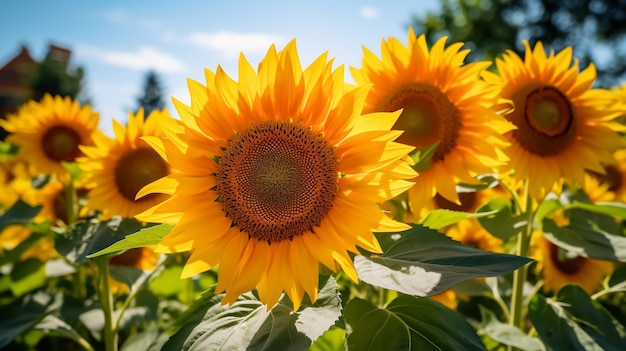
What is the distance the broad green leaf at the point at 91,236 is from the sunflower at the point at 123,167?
338 mm

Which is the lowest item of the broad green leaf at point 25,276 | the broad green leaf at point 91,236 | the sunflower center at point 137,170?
the broad green leaf at point 25,276

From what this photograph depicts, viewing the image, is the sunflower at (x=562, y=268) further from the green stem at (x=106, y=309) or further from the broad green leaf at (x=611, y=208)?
the green stem at (x=106, y=309)

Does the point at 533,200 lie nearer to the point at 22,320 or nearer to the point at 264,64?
the point at 264,64

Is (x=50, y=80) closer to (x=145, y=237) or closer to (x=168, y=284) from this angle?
(x=168, y=284)

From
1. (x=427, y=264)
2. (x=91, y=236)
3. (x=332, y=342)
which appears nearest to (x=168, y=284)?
(x=91, y=236)

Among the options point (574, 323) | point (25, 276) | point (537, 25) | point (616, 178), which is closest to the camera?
point (574, 323)

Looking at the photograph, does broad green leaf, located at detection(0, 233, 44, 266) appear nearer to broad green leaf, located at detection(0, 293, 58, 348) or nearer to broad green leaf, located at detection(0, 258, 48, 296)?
broad green leaf, located at detection(0, 293, 58, 348)

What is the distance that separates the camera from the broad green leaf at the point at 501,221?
171 cm

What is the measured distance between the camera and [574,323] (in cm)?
161

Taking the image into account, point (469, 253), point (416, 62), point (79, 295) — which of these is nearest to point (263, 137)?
point (469, 253)

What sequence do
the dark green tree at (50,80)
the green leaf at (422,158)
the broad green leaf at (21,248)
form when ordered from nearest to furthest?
1. the green leaf at (422,158)
2. the broad green leaf at (21,248)
3. the dark green tree at (50,80)

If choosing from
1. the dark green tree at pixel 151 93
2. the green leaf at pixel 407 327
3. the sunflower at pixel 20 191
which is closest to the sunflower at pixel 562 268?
the green leaf at pixel 407 327

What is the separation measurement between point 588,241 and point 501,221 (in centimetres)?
30

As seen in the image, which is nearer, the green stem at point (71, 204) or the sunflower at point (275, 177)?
the sunflower at point (275, 177)
